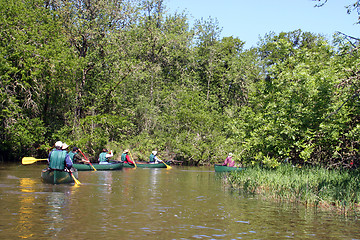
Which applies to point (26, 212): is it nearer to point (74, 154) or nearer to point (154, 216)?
point (154, 216)

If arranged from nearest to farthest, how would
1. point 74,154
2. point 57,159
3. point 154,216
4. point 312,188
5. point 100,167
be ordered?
point 154,216 < point 312,188 < point 57,159 < point 74,154 < point 100,167

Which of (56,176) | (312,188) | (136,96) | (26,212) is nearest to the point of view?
(26,212)

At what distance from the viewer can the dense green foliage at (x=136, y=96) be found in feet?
66.3

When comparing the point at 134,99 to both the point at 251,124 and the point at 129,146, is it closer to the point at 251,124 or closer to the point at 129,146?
the point at 129,146

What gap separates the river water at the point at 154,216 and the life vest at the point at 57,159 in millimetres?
1822

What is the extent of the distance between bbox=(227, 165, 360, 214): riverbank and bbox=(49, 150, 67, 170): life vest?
811 centimetres

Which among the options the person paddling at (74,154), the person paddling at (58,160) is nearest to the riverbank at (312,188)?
the person paddling at (58,160)

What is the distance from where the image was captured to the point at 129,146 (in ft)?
130

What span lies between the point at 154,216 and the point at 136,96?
34251mm

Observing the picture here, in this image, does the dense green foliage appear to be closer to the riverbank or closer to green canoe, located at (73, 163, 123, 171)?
the riverbank

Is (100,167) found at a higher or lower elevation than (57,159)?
lower

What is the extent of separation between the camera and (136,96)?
45.2m

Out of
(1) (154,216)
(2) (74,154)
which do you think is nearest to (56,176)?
(2) (74,154)

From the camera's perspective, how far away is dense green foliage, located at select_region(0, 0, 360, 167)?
795 inches
